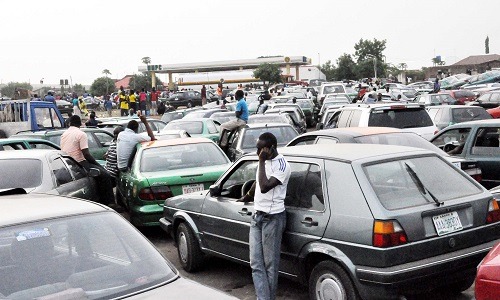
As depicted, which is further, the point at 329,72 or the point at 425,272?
the point at 329,72

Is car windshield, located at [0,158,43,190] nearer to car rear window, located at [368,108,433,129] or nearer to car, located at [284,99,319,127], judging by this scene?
A: car rear window, located at [368,108,433,129]

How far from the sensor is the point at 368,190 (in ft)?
18.4

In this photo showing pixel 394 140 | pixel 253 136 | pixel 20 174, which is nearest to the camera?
pixel 20 174

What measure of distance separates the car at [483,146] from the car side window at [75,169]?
5.88 meters

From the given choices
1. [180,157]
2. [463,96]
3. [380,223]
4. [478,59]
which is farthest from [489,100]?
[478,59]

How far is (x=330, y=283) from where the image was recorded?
18.6 feet

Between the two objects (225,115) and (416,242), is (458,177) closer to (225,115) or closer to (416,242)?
(416,242)

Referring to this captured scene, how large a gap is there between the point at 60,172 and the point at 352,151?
427 centimetres

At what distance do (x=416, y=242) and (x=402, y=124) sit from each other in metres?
7.05

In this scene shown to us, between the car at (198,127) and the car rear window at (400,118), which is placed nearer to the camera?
the car rear window at (400,118)

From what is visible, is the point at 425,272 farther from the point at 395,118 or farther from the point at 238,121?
the point at 238,121

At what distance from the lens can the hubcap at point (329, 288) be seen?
221 inches

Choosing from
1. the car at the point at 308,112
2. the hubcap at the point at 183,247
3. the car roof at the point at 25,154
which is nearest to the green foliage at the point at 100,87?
the car at the point at 308,112

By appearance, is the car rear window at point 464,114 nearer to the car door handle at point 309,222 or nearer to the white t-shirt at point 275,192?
the white t-shirt at point 275,192
